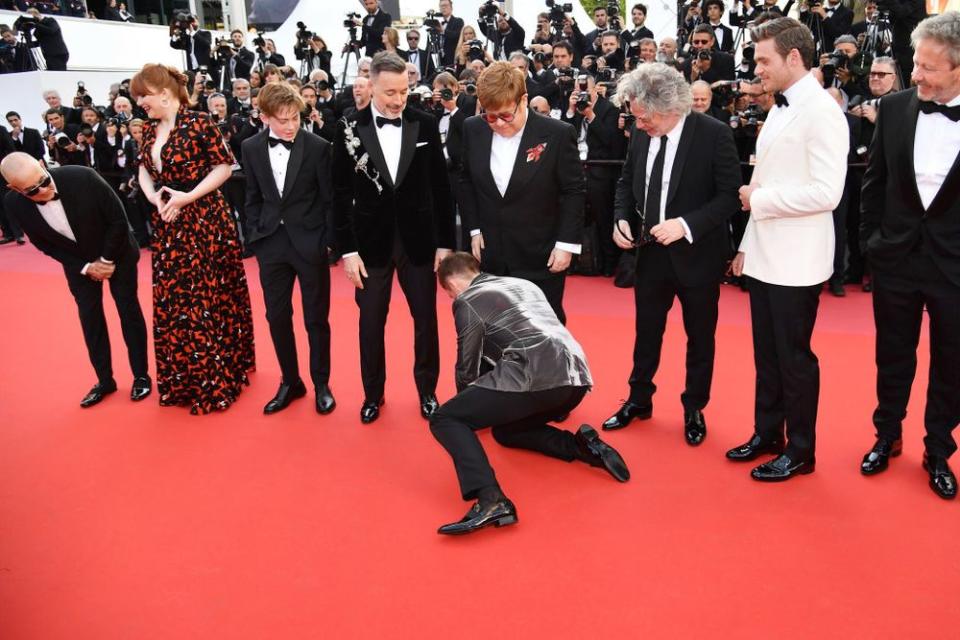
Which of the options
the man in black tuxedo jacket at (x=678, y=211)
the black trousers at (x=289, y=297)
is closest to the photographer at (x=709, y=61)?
the man in black tuxedo jacket at (x=678, y=211)

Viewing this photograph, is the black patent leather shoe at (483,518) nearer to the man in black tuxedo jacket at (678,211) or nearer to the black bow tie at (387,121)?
the man in black tuxedo jacket at (678,211)

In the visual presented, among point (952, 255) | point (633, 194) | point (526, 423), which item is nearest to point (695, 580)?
point (526, 423)

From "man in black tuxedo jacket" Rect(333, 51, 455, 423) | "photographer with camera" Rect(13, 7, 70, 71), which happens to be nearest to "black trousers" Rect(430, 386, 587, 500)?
"man in black tuxedo jacket" Rect(333, 51, 455, 423)

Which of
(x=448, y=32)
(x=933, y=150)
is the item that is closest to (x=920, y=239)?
(x=933, y=150)

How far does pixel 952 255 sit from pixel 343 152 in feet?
7.34

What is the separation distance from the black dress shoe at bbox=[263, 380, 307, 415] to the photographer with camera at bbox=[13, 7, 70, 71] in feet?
33.2

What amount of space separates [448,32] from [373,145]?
6746mm

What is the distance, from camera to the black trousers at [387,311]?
329 cm

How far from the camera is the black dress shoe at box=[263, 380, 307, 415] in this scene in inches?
139

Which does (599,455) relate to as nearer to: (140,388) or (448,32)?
(140,388)

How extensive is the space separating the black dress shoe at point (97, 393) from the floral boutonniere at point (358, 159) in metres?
1.79

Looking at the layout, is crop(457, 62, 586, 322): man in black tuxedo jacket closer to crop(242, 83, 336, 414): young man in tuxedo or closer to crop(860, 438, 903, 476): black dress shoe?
crop(242, 83, 336, 414): young man in tuxedo

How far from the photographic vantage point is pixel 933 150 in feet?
7.83

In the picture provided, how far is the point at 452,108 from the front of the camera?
20.0 ft
